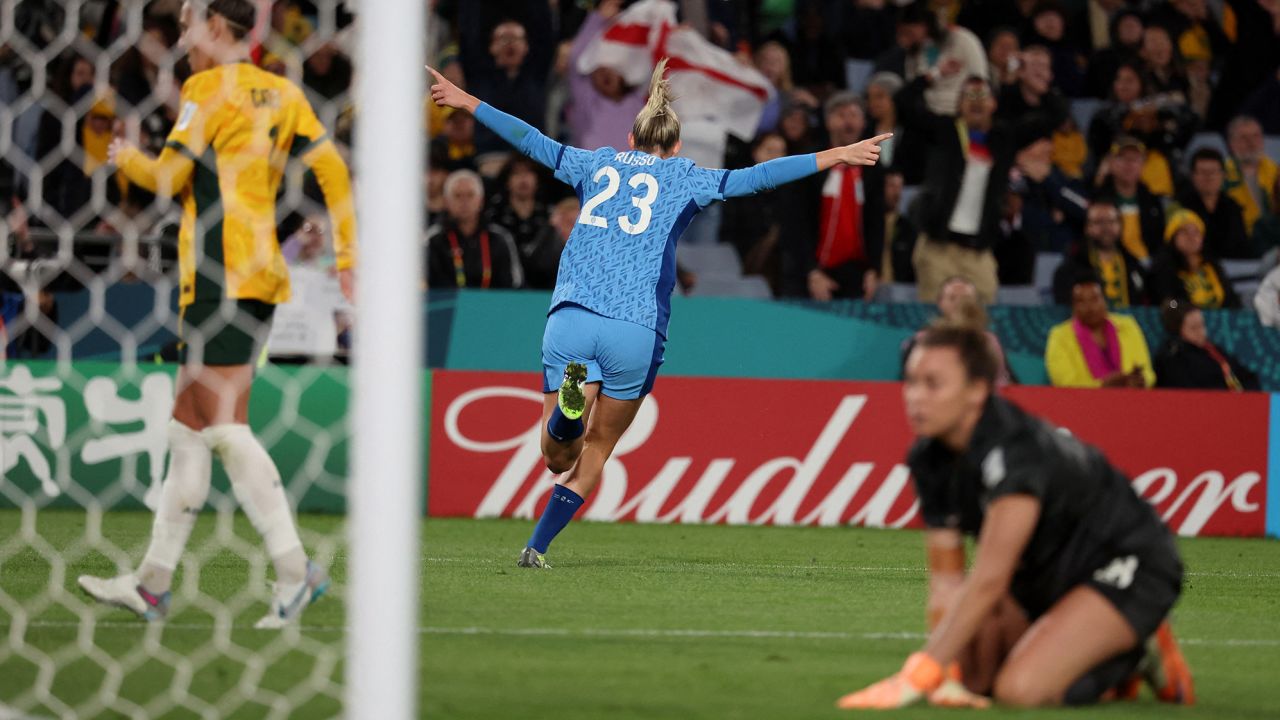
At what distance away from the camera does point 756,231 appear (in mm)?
12906

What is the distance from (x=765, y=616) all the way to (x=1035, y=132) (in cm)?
806

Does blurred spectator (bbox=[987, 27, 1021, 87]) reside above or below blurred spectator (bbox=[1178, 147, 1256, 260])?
above

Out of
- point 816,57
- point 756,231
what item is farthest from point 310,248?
point 816,57

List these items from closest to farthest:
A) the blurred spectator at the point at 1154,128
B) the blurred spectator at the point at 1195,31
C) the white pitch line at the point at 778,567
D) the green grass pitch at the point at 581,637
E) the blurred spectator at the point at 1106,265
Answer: the green grass pitch at the point at 581,637, the white pitch line at the point at 778,567, the blurred spectator at the point at 1106,265, the blurred spectator at the point at 1154,128, the blurred spectator at the point at 1195,31

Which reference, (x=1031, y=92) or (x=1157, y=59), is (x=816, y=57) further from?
(x=1157, y=59)

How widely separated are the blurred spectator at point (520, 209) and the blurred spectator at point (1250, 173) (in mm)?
5755

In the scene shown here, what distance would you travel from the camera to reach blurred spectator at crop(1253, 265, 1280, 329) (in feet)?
40.0

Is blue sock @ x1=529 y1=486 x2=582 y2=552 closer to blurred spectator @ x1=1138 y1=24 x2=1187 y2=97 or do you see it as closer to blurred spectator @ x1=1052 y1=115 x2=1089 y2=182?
blurred spectator @ x1=1052 y1=115 x2=1089 y2=182

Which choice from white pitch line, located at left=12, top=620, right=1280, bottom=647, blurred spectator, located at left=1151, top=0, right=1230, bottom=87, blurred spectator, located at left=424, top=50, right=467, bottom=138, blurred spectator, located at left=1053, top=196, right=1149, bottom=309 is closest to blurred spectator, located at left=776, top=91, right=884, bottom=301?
blurred spectator, located at left=1053, top=196, right=1149, bottom=309

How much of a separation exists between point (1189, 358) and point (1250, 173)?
327 centimetres

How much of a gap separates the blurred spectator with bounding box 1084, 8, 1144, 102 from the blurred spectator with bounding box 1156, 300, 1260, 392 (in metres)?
3.92

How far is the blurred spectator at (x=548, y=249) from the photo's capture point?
11711 mm

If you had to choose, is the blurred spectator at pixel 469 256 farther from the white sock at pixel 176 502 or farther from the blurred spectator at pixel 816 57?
the white sock at pixel 176 502

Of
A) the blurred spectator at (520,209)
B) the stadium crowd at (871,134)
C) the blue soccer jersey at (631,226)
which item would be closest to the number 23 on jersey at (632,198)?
the blue soccer jersey at (631,226)
